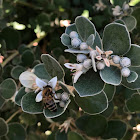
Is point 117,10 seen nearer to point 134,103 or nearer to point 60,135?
point 134,103

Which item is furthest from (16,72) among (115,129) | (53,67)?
(115,129)

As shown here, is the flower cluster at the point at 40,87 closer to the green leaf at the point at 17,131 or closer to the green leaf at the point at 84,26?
the green leaf at the point at 84,26

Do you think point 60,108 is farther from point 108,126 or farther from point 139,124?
point 139,124

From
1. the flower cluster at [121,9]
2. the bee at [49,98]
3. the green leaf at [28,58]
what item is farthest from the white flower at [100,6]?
the bee at [49,98]

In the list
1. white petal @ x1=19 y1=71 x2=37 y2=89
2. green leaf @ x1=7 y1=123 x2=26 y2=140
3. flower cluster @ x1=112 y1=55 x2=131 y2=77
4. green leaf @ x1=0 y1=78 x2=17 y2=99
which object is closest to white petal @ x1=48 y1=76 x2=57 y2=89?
white petal @ x1=19 y1=71 x2=37 y2=89

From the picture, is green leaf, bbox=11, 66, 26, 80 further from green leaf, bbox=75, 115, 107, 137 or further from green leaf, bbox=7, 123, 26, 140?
green leaf, bbox=75, 115, 107, 137

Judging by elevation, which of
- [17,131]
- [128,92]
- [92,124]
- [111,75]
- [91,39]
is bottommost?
[17,131]
